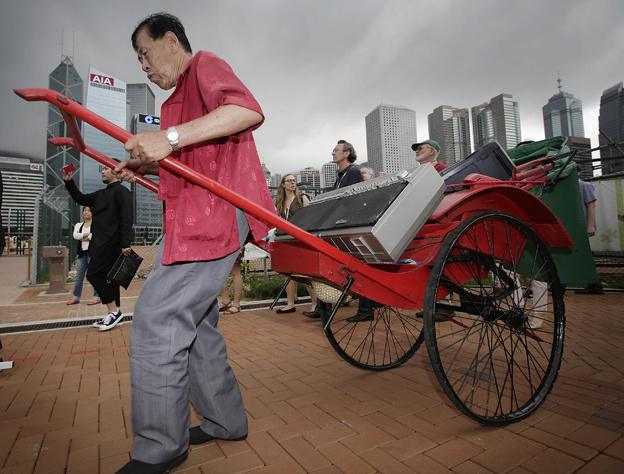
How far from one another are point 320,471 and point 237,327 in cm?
311

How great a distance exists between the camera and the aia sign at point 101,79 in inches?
1419

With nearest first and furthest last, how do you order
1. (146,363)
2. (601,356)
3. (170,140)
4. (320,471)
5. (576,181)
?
(170,140) < (146,363) < (320,471) < (576,181) < (601,356)

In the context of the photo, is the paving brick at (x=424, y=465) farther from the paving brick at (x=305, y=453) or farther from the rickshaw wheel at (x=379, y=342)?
the rickshaw wheel at (x=379, y=342)

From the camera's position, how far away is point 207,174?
4.92 feet

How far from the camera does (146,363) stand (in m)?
1.34

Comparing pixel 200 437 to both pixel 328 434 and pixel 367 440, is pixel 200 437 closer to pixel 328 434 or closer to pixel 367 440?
pixel 328 434

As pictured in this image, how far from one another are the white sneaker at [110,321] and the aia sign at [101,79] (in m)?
40.7

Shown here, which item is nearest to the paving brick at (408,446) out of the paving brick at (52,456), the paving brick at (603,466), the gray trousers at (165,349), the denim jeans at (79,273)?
the paving brick at (603,466)

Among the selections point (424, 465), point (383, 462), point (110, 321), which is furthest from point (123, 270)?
point (424, 465)

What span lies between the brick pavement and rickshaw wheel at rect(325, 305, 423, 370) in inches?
5.6

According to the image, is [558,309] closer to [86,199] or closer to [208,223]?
[208,223]

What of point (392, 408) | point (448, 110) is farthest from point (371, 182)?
point (448, 110)

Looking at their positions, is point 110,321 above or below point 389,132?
below

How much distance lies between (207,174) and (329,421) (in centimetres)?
147
